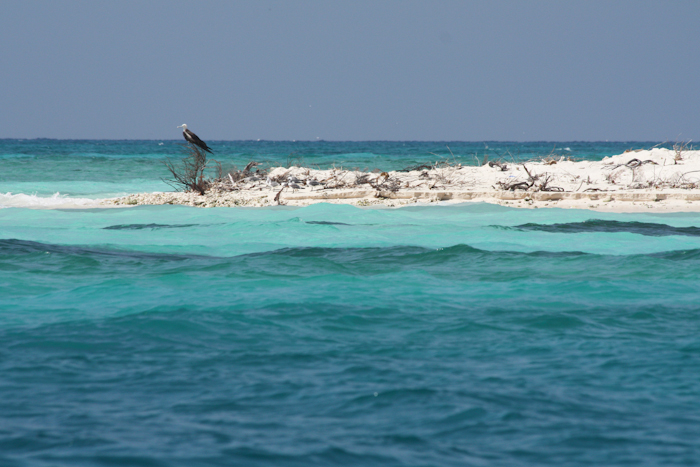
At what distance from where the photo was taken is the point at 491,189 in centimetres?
1430

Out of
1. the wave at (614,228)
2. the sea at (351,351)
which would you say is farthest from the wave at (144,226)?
the wave at (614,228)

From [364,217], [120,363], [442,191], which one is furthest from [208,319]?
[442,191]

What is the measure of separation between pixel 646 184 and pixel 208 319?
1259cm

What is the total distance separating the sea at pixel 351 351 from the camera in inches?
124

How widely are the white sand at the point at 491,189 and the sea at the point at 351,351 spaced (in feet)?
13.1

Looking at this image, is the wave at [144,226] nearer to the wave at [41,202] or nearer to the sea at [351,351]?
A: the sea at [351,351]

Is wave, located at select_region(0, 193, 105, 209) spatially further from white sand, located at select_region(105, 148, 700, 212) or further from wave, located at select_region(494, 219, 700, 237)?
wave, located at select_region(494, 219, 700, 237)

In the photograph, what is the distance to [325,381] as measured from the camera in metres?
3.87

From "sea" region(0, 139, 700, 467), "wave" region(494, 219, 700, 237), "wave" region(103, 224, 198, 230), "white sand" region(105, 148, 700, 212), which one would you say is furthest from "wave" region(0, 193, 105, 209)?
"wave" region(494, 219, 700, 237)

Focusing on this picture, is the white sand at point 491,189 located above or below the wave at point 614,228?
above

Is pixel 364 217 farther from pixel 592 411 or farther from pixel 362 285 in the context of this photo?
pixel 592 411

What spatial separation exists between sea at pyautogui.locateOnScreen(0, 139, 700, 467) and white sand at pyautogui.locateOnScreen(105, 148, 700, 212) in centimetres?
398

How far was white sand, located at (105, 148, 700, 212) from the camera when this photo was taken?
509 inches

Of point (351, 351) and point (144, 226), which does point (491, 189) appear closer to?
point (144, 226)
